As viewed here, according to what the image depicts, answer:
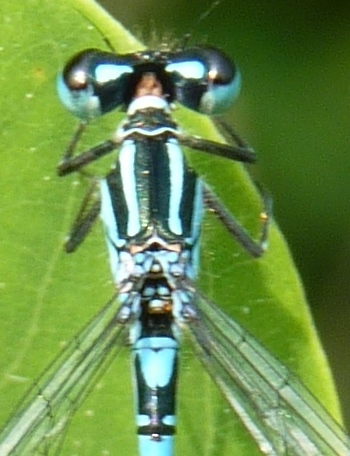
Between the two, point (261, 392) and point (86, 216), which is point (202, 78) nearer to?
point (86, 216)

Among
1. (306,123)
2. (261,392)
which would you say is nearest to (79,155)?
(261,392)

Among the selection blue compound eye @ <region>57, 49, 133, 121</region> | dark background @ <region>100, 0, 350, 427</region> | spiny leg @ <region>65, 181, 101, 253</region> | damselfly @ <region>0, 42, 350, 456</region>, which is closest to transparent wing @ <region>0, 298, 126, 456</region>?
damselfly @ <region>0, 42, 350, 456</region>

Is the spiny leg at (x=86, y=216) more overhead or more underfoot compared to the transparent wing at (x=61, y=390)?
more overhead

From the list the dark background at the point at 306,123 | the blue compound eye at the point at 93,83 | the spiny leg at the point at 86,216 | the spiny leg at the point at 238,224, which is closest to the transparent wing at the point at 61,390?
the spiny leg at the point at 86,216

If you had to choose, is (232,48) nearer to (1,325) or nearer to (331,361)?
(331,361)

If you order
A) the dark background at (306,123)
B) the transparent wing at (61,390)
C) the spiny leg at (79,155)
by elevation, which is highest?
the dark background at (306,123)

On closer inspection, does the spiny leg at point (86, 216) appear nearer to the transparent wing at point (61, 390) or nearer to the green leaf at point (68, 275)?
the green leaf at point (68, 275)
